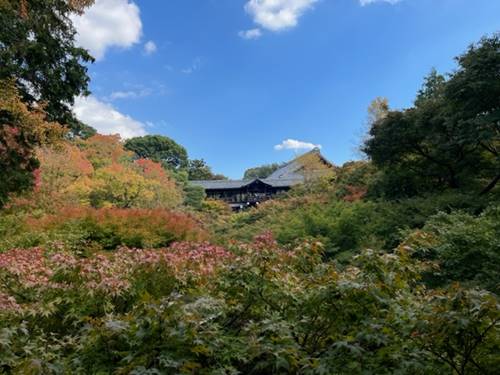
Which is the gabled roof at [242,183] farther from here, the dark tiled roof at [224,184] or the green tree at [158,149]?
the green tree at [158,149]

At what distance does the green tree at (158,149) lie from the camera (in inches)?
1797

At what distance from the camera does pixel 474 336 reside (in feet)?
5.45

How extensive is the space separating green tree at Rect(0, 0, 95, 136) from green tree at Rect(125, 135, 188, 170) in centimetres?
3550

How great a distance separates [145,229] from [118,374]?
7241 mm

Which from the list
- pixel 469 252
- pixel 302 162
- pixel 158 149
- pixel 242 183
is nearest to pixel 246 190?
pixel 242 183

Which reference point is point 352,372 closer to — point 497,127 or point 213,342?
point 213,342

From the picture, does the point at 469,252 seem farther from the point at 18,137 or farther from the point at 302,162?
the point at 302,162

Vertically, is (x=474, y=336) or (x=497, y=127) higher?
(x=497, y=127)

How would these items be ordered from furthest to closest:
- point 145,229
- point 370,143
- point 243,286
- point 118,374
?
point 370,143
point 145,229
point 243,286
point 118,374

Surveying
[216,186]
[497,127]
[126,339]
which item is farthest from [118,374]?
[216,186]

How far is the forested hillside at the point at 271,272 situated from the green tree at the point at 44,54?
5 cm

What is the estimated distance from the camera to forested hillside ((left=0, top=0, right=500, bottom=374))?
181cm

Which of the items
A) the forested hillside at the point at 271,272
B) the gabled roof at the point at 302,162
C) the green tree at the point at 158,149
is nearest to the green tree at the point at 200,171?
the green tree at the point at 158,149

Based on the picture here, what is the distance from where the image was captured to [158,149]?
4709cm
